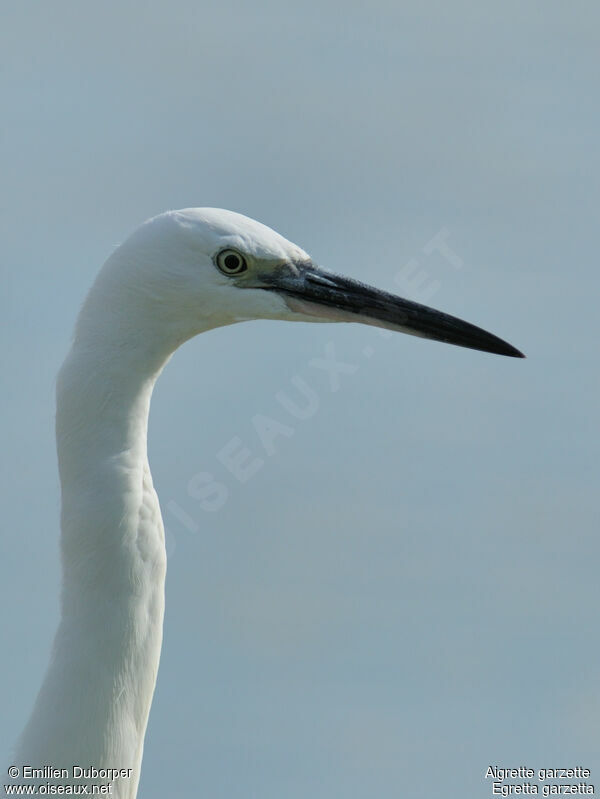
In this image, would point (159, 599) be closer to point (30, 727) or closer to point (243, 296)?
point (30, 727)

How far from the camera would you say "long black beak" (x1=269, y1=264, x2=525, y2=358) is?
3967mm

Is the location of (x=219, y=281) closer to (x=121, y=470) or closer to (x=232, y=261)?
(x=232, y=261)

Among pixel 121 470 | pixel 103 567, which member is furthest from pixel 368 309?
pixel 103 567

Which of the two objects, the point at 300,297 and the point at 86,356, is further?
the point at 300,297

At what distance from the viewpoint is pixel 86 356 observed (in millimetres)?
3508

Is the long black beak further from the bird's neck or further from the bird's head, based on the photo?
the bird's neck

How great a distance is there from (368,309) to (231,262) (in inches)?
25.6

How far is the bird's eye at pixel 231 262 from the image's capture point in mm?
3670

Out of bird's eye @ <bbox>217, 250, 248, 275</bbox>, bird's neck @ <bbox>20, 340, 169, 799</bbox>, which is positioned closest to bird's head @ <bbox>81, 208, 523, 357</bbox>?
bird's eye @ <bbox>217, 250, 248, 275</bbox>

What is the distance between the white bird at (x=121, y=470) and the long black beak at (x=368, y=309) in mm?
104

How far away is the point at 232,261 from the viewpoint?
3.72 metres

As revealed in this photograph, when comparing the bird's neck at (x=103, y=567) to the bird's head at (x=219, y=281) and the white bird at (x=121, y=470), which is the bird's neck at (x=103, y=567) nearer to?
the white bird at (x=121, y=470)

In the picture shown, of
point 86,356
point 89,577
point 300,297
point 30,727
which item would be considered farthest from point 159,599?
point 300,297

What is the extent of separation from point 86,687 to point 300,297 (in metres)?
Answer: 1.52
